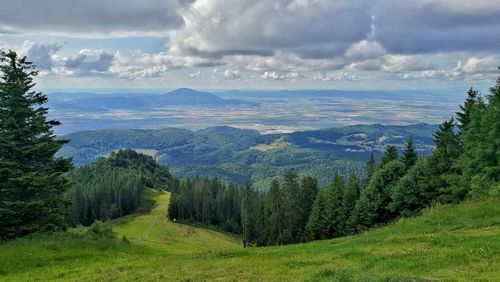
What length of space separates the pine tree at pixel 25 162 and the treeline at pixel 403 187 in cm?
3724

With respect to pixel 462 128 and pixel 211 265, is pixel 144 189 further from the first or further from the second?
pixel 211 265

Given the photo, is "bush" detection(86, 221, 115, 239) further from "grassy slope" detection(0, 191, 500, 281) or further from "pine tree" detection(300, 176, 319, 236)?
"pine tree" detection(300, 176, 319, 236)

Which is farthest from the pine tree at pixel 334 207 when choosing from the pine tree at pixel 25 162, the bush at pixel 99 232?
the pine tree at pixel 25 162

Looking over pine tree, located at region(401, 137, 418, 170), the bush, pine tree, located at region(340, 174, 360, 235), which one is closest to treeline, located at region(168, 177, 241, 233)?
pine tree, located at region(340, 174, 360, 235)

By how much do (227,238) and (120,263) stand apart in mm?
100412

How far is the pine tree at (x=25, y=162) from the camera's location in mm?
32438

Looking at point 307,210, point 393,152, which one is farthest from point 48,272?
point 307,210

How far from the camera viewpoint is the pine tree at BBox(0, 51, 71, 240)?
32438mm

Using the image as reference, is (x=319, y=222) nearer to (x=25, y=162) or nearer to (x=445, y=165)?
(x=445, y=165)

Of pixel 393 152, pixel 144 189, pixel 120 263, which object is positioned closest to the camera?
pixel 120 263

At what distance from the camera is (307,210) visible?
281 ft

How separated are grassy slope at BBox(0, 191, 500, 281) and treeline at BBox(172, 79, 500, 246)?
33.7 ft

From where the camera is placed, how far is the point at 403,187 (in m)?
55.5

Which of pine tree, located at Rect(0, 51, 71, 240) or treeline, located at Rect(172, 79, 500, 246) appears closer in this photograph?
pine tree, located at Rect(0, 51, 71, 240)
